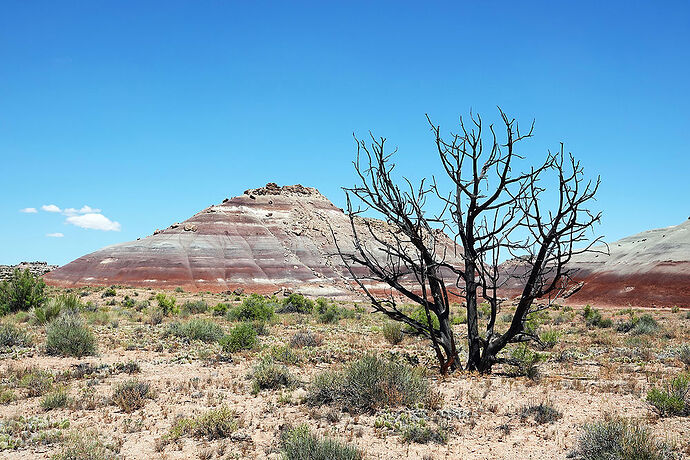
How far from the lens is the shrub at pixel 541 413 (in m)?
7.08

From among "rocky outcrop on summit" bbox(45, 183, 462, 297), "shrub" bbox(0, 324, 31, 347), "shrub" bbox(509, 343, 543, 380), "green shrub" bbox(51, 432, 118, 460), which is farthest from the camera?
"rocky outcrop on summit" bbox(45, 183, 462, 297)

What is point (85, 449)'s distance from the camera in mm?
5824

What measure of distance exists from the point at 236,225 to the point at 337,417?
73604 millimetres

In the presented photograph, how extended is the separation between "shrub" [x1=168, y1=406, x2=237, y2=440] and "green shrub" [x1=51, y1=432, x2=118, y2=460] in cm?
89

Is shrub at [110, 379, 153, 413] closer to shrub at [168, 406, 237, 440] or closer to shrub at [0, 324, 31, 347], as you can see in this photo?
shrub at [168, 406, 237, 440]

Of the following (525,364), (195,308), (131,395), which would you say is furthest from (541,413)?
(195,308)

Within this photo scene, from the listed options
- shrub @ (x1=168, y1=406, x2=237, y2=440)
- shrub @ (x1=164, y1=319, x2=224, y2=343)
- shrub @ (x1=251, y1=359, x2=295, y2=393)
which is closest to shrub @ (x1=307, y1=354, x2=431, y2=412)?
shrub @ (x1=251, y1=359, x2=295, y2=393)

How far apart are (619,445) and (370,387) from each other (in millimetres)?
3845

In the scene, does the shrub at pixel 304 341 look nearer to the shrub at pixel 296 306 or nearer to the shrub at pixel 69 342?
the shrub at pixel 69 342

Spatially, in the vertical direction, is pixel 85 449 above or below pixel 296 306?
below

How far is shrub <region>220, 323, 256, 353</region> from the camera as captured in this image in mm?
13430

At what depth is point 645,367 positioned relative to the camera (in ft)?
35.4

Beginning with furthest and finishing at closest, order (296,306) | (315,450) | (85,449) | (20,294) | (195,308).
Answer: (296,306) < (195,308) < (20,294) < (85,449) < (315,450)

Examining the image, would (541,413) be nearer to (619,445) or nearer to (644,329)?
(619,445)
